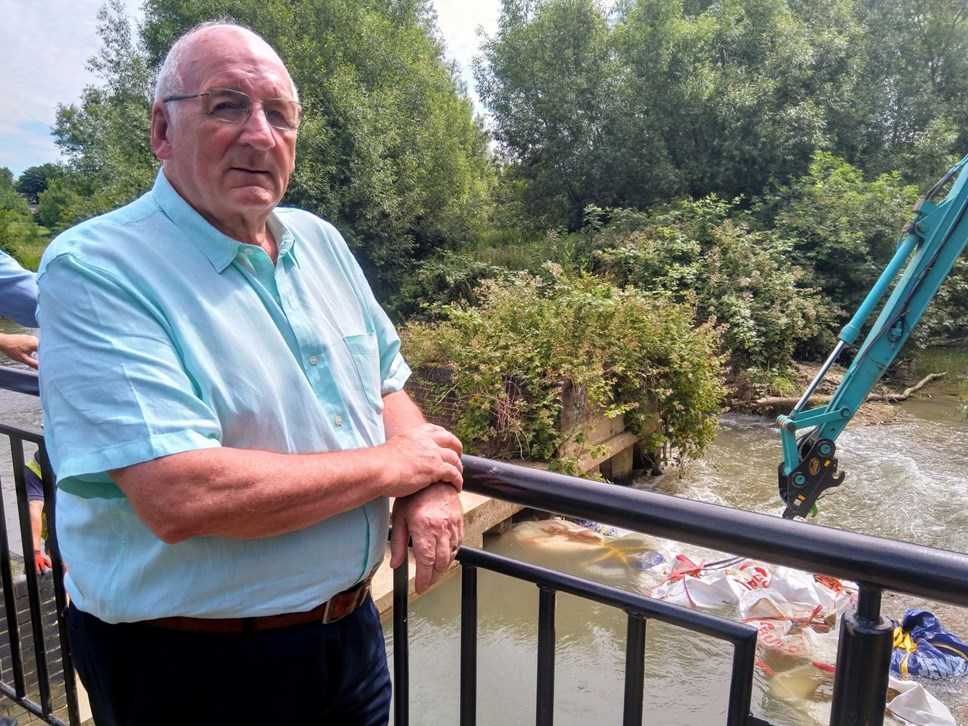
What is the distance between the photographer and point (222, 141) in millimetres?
1210

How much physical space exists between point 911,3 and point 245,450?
81.1 ft

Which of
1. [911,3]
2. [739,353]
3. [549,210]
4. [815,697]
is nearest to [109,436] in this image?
[815,697]

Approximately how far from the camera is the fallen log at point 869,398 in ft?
35.0

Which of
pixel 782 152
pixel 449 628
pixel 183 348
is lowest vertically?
pixel 449 628

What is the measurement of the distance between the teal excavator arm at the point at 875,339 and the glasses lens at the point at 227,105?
5408mm

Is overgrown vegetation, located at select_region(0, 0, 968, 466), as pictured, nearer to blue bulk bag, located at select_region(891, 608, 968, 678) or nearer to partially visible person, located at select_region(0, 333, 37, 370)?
blue bulk bag, located at select_region(891, 608, 968, 678)

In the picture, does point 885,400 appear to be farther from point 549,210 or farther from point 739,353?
point 549,210

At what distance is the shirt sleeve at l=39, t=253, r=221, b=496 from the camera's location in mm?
979

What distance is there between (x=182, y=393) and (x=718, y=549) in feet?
2.48

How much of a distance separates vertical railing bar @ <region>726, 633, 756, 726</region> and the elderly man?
0.46m

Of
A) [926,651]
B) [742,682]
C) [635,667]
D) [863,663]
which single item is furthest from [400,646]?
[926,651]

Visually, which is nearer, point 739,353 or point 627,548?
point 627,548

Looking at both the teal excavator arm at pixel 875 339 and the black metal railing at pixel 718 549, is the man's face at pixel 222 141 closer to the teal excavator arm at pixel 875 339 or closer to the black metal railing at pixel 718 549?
the black metal railing at pixel 718 549

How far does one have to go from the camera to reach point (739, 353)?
37.1 feet
